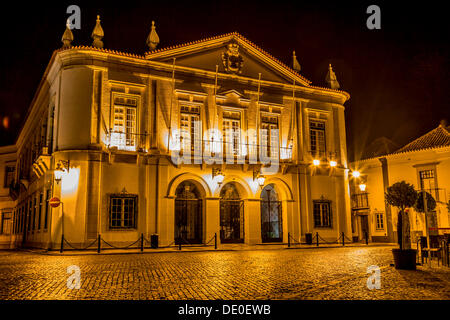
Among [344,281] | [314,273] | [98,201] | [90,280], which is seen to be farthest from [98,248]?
[344,281]

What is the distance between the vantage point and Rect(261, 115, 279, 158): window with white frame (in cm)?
2536

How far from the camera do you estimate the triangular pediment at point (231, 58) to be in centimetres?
2370

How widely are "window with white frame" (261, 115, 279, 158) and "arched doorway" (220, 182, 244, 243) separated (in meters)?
2.98

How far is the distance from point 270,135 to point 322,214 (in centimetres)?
586

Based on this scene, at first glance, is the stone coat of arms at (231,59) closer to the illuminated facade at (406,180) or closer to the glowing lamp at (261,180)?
the glowing lamp at (261,180)

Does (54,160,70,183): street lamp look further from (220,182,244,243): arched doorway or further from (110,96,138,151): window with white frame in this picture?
(220,182,244,243): arched doorway

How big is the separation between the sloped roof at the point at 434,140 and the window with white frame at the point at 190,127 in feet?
51.6

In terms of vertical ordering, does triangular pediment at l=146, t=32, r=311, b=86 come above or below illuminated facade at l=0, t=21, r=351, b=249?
above

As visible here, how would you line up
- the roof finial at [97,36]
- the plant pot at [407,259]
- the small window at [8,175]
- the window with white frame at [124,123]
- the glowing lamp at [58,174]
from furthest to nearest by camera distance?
the small window at [8,175]
the roof finial at [97,36]
the window with white frame at [124,123]
the glowing lamp at [58,174]
the plant pot at [407,259]

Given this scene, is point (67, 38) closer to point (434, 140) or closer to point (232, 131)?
point (232, 131)

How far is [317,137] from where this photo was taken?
27.4m

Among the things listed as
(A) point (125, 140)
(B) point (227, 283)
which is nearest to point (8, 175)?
(A) point (125, 140)

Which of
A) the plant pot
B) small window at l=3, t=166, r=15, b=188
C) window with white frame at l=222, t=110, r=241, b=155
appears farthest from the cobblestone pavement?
small window at l=3, t=166, r=15, b=188

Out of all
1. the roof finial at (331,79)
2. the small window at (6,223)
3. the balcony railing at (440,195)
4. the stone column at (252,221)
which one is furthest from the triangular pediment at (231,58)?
the small window at (6,223)
